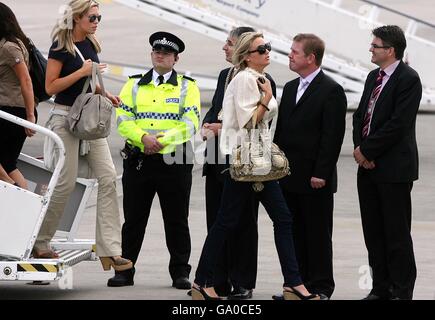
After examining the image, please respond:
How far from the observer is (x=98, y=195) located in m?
9.09

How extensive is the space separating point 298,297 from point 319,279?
1.30 feet

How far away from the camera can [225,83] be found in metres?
8.74

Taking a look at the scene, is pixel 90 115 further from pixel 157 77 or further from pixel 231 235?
pixel 231 235

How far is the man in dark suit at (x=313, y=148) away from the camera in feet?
28.3

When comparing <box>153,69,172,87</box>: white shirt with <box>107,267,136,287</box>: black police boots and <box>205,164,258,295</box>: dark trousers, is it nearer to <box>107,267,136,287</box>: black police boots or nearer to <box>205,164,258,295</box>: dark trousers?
<box>205,164,258,295</box>: dark trousers

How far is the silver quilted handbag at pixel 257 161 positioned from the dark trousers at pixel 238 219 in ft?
0.35

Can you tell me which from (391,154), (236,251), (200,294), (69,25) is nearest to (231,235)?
(236,251)

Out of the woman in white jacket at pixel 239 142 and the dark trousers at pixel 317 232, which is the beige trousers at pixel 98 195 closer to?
the woman in white jacket at pixel 239 142

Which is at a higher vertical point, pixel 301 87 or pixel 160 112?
pixel 301 87

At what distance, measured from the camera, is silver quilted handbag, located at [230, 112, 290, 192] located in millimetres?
8227

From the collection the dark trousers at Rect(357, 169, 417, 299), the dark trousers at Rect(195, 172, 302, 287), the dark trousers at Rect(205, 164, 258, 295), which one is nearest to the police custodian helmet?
the dark trousers at Rect(205, 164, 258, 295)

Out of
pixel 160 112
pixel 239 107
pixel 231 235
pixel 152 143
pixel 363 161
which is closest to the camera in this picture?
pixel 239 107

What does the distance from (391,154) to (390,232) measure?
1.56 feet
